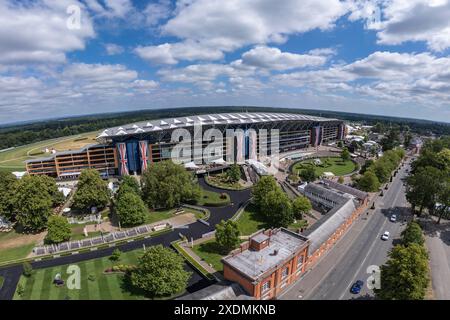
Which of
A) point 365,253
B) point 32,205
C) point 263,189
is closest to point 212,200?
point 263,189

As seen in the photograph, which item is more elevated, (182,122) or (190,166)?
(182,122)

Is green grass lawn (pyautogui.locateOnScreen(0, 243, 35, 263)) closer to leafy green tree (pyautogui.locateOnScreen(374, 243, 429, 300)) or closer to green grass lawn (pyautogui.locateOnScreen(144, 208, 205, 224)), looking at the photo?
green grass lawn (pyautogui.locateOnScreen(144, 208, 205, 224))

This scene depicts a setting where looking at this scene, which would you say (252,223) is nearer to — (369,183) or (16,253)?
(369,183)

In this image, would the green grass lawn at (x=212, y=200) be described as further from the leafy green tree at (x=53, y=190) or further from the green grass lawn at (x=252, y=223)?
the leafy green tree at (x=53, y=190)

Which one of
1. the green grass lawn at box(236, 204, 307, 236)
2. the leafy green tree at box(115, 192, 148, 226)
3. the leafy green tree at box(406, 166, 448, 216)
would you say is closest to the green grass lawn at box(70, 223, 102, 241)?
the leafy green tree at box(115, 192, 148, 226)

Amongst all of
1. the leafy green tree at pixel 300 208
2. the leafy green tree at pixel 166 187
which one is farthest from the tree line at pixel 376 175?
the leafy green tree at pixel 166 187

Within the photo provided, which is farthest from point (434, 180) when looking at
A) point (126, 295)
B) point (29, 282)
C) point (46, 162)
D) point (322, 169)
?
point (46, 162)

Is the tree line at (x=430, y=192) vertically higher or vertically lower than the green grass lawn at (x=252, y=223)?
higher
